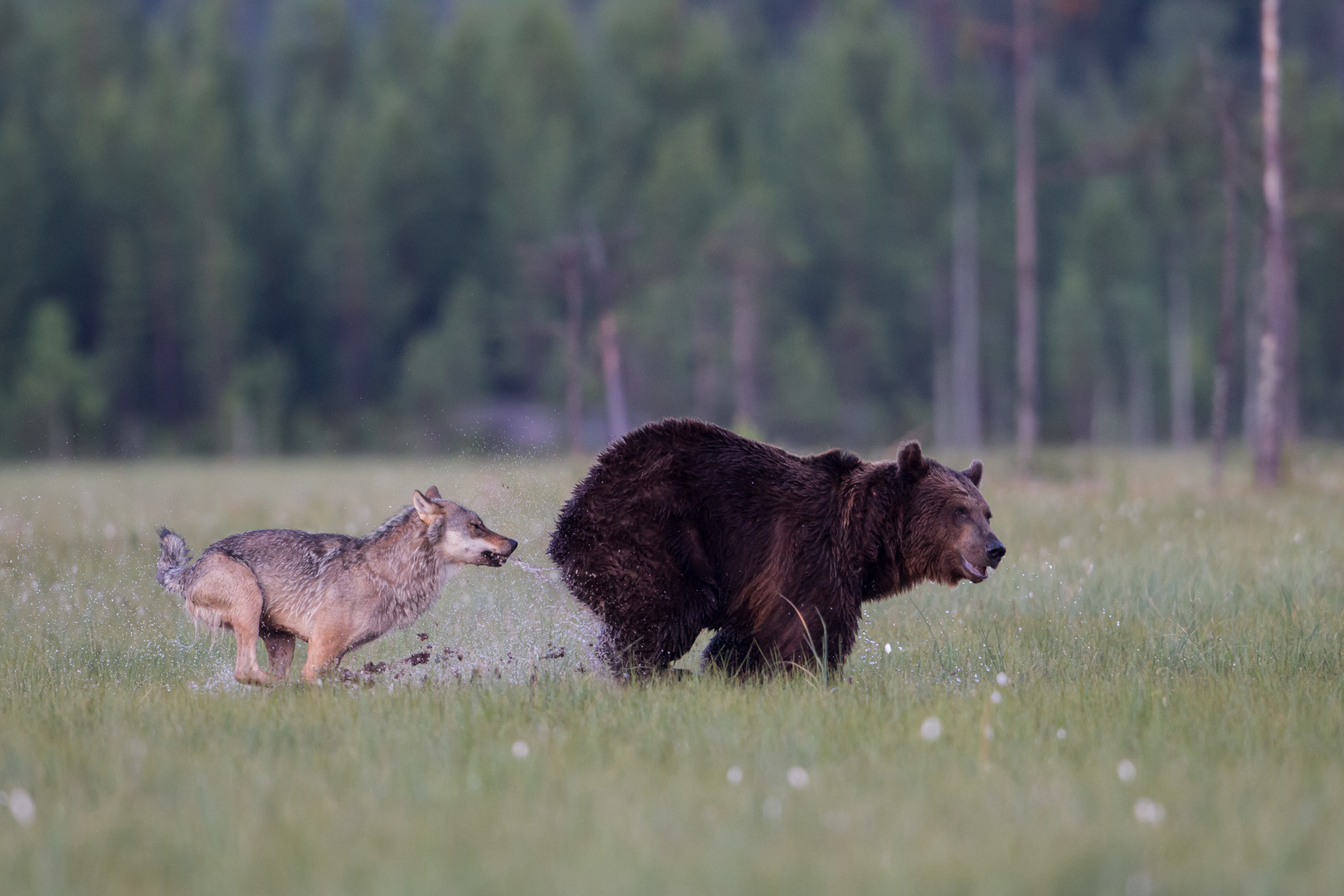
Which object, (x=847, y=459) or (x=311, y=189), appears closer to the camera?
(x=847, y=459)

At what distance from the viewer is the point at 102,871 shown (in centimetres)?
376

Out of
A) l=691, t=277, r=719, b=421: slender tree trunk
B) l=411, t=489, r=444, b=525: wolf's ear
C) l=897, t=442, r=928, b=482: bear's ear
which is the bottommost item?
l=691, t=277, r=719, b=421: slender tree trunk

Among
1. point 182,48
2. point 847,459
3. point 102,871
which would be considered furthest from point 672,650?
point 182,48

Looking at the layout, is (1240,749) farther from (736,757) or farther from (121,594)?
(121,594)

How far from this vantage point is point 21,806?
4168 millimetres

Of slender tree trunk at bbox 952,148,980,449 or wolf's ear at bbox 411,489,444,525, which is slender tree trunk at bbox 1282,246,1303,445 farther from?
wolf's ear at bbox 411,489,444,525

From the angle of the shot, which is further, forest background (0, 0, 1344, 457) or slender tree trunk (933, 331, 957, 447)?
slender tree trunk (933, 331, 957, 447)

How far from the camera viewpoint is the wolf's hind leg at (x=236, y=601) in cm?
676

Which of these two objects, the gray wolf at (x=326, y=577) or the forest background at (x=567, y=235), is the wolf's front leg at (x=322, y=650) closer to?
the gray wolf at (x=326, y=577)

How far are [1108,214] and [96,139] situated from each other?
4474 cm

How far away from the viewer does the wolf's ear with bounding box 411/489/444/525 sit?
694 centimetres

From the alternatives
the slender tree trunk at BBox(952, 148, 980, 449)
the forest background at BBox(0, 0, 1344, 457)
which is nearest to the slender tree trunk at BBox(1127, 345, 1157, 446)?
the forest background at BBox(0, 0, 1344, 457)

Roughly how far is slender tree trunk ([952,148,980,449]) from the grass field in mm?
36725

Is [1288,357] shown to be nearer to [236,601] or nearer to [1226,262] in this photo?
[1226,262]
